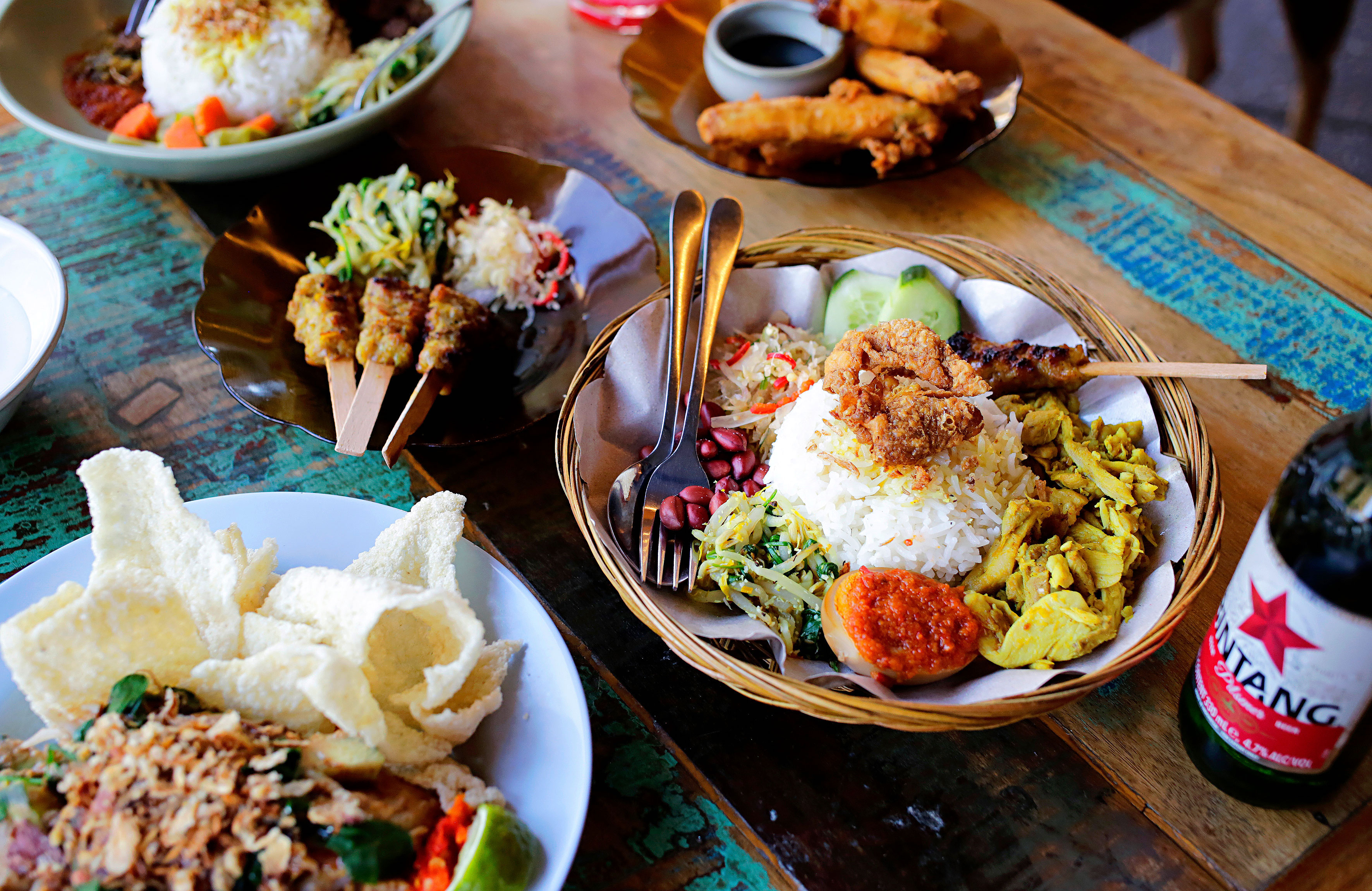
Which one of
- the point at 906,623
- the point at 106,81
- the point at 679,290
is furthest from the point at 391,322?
the point at 106,81

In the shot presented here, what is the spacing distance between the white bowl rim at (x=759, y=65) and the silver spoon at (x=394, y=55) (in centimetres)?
83

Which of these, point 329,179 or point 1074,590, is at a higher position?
point 329,179

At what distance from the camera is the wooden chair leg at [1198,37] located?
5250 millimetres

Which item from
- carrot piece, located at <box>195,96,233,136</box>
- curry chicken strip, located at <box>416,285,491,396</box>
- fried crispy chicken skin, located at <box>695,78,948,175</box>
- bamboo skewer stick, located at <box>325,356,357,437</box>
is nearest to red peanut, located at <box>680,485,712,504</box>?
curry chicken strip, located at <box>416,285,491,396</box>

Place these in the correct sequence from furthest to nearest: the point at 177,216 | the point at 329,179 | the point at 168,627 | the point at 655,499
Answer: the point at 177,216 → the point at 329,179 → the point at 655,499 → the point at 168,627

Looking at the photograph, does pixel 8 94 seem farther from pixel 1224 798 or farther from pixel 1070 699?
pixel 1224 798

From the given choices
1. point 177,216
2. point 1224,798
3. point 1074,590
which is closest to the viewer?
point 1224,798

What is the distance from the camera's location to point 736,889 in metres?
1.56

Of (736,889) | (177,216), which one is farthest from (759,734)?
(177,216)

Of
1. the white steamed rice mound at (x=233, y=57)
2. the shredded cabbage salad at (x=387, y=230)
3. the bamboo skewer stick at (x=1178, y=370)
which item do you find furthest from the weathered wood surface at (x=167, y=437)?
the bamboo skewer stick at (x=1178, y=370)

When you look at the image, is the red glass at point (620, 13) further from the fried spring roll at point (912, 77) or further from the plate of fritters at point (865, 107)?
the fried spring roll at point (912, 77)

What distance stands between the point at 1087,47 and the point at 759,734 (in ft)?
9.41

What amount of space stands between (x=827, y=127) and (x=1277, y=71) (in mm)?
5723

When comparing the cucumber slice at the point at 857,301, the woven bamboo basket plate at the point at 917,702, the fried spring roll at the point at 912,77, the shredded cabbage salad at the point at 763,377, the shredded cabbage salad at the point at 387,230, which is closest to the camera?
the woven bamboo basket plate at the point at 917,702
